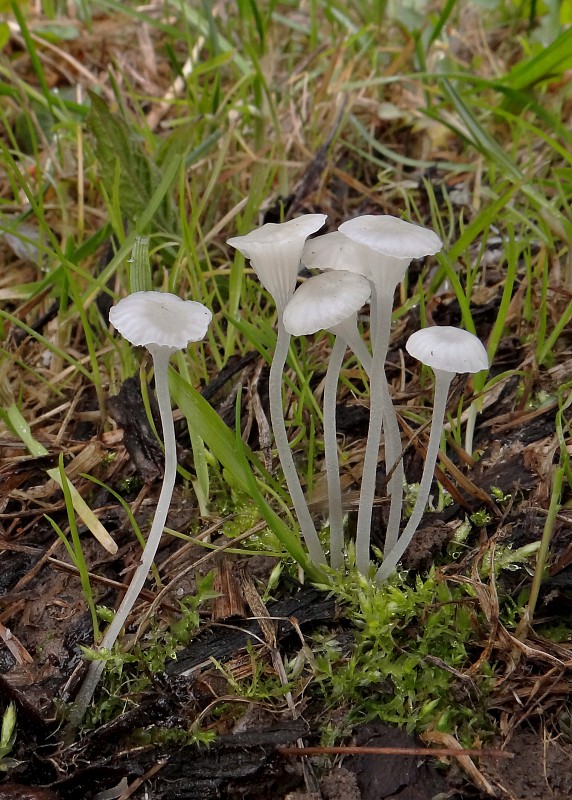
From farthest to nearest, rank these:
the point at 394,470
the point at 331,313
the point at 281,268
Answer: the point at 394,470
the point at 281,268
the point at 331,313

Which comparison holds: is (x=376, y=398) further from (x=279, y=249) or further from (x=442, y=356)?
(x=279, y=249)

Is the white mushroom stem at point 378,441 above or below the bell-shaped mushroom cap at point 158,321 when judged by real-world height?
below

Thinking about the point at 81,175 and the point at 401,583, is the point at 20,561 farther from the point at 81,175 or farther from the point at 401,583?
the point at 81,175

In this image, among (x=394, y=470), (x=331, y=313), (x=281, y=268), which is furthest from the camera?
(x=394, y=470)

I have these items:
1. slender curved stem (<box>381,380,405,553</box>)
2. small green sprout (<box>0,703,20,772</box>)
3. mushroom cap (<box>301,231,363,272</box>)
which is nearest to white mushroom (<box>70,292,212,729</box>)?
small green sprout (<box>0,703,20,772</box>)

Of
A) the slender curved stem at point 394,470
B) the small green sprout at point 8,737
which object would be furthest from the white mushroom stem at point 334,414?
the small green sprout at point 8,737

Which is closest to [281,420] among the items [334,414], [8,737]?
[334,414]

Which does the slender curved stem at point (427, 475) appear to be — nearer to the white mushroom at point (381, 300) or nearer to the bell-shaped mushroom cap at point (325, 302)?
the white mushroom at point (381, 300)
